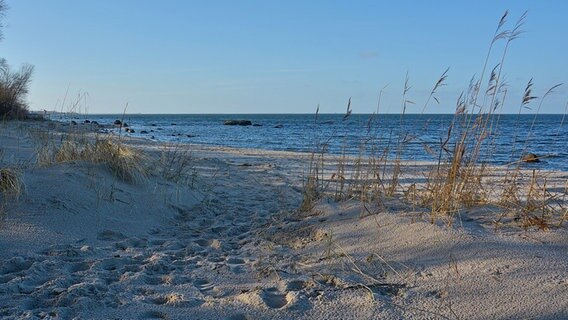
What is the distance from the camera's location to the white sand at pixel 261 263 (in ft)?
7.96

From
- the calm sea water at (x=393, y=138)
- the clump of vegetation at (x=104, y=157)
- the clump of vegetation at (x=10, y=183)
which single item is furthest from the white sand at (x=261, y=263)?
the calm sea water at (x=393, y=138)

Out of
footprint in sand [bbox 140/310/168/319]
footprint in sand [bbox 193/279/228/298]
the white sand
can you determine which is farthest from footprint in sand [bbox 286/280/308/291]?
footprint in sand [bbox 140/310/168/319]

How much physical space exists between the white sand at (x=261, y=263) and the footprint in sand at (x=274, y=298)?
13 mm

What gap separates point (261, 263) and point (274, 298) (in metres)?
0.61

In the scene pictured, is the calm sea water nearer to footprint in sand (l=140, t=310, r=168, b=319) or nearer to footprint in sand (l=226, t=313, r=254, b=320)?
footprint in sand (l=226, t=313, r=254, b=320)

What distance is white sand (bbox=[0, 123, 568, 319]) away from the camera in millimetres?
2426

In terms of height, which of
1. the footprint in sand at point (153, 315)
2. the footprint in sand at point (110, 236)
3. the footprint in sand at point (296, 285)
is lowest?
the footprint in sand at point (110, 236)

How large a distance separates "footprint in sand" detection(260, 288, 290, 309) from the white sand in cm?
1

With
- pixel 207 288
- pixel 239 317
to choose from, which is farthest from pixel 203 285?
pixel 239 317

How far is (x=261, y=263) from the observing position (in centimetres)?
321

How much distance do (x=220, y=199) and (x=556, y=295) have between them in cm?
398

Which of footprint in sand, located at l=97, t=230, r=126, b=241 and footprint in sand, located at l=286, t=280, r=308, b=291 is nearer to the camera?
footprint in sand, located at l=286, t=280, r=308, b=291

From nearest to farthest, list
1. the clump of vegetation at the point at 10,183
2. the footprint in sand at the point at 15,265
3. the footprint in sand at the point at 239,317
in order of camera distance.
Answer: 1. the footprint in sand at the point at 239,317
2. the footprint in sand at the point at 15,265
3. the clump of vegetation at the point at 10,183

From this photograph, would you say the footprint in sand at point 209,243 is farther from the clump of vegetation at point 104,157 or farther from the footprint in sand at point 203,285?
the clump of vegetation at point 104,157
